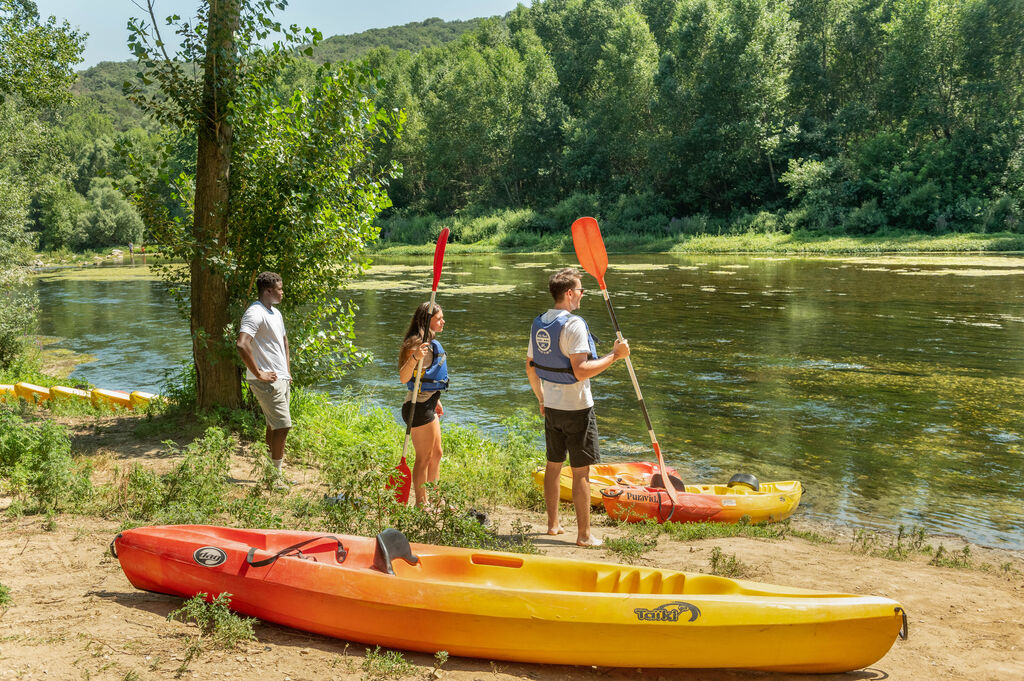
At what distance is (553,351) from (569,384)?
27 centimetres

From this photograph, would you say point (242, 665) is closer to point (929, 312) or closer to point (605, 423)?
point (605, 423)

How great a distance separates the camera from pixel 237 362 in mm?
8109

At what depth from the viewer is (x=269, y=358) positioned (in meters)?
6.56

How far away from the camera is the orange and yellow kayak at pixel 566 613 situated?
3904mm

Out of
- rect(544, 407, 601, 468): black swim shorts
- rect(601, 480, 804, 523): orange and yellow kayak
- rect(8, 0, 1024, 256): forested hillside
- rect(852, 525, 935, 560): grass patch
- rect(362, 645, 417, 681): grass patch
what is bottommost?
rect(852, 525, 935, 560): grass patch

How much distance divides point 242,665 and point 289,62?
21.6 feet

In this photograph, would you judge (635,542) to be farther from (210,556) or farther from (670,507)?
(210,556)

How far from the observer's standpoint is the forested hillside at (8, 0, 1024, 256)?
38594mm

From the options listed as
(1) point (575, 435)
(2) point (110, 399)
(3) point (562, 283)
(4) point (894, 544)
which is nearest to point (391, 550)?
(1) point (575, 435)

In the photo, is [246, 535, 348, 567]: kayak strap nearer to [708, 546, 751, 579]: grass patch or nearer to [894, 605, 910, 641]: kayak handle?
[708, 546, 751, 579]: grass patch

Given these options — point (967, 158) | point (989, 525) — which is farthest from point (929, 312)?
point (967, 158)

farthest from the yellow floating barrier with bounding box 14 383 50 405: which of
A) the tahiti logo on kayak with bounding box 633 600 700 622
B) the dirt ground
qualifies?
the tahiti logo on kayak with bounding box 633 600 700 622

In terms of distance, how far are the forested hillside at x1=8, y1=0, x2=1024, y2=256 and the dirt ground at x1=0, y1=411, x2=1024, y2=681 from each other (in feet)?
61.2

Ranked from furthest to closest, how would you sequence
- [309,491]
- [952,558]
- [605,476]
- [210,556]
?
[605,476]
[309,491]
[952,558]
[210,556]
